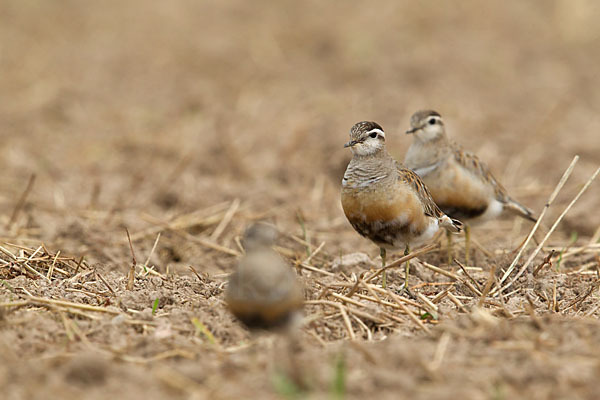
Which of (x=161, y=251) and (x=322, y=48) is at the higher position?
(x=322, y=48)

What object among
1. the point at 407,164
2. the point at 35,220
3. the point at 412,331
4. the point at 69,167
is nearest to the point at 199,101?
the point at 69,167

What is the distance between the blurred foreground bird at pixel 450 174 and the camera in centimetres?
702

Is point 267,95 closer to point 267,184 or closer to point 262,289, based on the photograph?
point 267,184

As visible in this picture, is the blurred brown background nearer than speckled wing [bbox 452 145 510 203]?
No

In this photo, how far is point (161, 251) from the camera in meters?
7.14

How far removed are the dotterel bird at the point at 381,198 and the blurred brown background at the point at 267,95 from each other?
7.03 ft

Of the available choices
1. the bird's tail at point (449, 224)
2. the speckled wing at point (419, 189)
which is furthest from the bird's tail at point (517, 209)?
the speckled wing at point (419, 189)

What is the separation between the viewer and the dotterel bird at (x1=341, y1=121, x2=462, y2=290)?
5766 mm

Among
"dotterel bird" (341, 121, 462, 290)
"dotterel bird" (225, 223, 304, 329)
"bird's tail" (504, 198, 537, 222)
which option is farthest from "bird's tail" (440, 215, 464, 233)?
"dotterel bird" (225, 223, 304, 329)

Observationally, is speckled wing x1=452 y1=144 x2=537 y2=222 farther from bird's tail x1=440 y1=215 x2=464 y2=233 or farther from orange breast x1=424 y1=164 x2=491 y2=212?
bird's tail x1=440 y1=215 x2=464 y2=233

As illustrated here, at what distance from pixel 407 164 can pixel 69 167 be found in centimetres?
488

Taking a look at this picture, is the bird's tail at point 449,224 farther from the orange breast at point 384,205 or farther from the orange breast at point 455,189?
the orange breast at point 455,189

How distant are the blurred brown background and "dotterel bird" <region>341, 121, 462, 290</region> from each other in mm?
2142

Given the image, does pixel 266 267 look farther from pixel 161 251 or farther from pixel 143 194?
pixel 143 194
